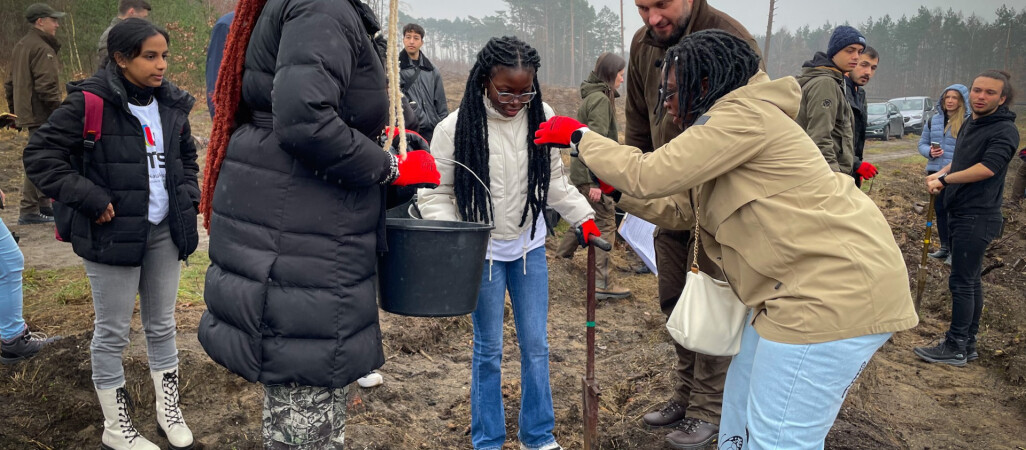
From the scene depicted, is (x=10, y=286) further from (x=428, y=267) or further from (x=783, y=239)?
(x=783, y=239)

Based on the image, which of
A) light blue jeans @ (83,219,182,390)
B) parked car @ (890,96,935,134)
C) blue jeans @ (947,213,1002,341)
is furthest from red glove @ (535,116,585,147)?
parked car @ (890,96,935,134)

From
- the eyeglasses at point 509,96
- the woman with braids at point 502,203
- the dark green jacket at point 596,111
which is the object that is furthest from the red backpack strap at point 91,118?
the dark green jacket at point 596,111

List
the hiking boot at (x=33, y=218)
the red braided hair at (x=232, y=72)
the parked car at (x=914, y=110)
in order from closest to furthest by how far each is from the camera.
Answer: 1. the red braided hair at (x=232, y=72)
2. the hiking boot at (x=33, y=218)
3. the parked car at (x=914, y=110)

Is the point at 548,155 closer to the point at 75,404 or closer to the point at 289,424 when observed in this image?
the point at 289,424

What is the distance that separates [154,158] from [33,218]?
5640mm

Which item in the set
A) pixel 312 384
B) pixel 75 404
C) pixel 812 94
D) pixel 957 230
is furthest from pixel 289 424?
pixel 957 230

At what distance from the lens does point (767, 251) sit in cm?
197

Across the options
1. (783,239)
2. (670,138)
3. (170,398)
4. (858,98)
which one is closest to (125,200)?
(170,398)

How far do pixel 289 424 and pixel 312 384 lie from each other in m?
0.17

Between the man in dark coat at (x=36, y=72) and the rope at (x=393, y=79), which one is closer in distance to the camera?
the rope at (x=393, y=79)

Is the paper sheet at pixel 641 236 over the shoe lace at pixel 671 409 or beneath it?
over

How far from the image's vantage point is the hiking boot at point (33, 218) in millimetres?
7281

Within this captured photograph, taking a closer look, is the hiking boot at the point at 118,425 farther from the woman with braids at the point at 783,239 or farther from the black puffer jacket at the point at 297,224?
the woman with braids at the point at 783,239

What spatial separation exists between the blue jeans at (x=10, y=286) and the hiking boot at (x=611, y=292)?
441 cm
